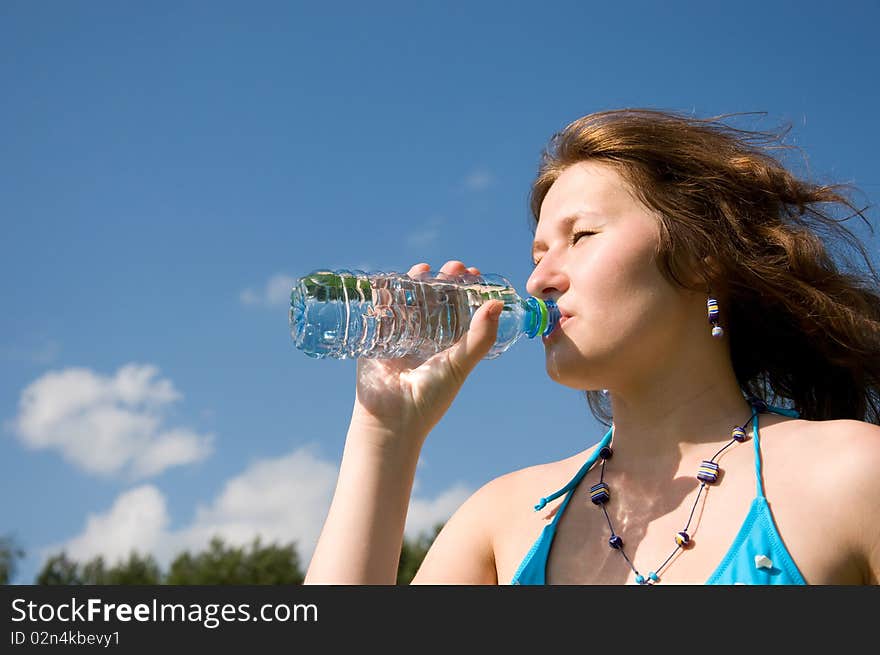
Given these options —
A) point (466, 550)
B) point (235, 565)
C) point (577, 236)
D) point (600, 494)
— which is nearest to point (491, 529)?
point (466, 550)

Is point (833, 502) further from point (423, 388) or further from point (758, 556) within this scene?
point (423, 388)

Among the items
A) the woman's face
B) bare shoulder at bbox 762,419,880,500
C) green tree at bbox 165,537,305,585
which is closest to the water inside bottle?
the woman's face

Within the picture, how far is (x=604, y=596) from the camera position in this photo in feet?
8.87

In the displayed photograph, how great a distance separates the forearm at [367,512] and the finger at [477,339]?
0.30 m

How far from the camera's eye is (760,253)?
3475mm

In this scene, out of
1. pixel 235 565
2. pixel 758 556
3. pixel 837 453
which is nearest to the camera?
pixel 758 556

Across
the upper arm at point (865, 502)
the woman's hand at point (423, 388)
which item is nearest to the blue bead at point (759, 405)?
the upper arm at point (865, 502)

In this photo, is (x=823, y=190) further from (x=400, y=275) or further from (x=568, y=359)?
(x=400, y=275)

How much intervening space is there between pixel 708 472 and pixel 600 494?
415 mm

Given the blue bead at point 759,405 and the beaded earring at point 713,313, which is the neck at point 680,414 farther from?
the beaded earring at point 713,313

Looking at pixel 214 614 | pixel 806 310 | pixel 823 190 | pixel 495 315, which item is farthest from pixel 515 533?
pixel 823 190

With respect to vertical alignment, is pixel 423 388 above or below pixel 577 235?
below

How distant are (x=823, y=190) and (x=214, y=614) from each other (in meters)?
2.89

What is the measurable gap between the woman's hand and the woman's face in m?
0.32
